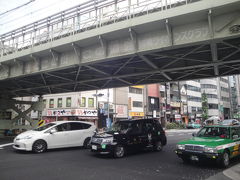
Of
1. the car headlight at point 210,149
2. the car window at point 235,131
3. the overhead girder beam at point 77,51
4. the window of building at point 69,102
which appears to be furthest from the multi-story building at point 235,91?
the car headlight at point 210,149

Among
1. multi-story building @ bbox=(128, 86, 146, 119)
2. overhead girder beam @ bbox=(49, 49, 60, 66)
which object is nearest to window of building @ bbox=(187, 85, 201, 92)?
multi-story building @ bbox=(128, 86, 146, 119)

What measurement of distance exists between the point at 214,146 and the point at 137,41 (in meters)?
5.95

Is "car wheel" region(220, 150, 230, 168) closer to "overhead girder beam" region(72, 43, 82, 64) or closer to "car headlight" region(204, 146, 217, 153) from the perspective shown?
"car headlight" region(204, 146, 217, 153)

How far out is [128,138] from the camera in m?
9.54

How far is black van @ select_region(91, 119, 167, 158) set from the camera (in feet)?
29.4

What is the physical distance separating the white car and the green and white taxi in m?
6.29

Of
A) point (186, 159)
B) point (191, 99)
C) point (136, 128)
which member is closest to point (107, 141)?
point (136, 128)

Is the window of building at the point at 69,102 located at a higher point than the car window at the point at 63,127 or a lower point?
higher

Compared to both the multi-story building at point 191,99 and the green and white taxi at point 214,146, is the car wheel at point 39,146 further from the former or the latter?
the multi-story building at point 191,99

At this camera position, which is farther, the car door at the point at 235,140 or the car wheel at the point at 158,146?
the car wheel at the point at 158,146

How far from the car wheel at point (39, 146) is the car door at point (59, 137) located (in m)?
0.26

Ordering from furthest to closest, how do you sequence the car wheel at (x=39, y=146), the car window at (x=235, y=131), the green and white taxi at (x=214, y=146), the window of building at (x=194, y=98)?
the window of building at (x=194, y=98), the car wheel at (x=39, y=146), the car window at (x=235, y=131), the green and white taxi at (x=214, y=146)

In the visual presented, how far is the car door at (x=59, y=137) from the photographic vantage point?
10.7 metres

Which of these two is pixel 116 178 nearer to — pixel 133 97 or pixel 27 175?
pixel 27 175
